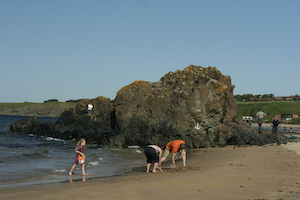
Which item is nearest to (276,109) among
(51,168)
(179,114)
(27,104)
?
(179,114)

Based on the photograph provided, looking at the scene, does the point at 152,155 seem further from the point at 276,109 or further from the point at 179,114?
the point at 276,109

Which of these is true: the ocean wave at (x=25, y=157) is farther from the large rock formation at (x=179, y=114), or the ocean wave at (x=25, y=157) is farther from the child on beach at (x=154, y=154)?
the child on beach at (x=154, y=154)

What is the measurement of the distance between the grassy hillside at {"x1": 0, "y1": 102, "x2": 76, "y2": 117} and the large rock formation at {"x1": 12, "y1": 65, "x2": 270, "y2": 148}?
448ft

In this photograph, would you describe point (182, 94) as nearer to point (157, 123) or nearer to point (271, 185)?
point (157, 123)

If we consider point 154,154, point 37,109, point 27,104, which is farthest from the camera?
point 27,104

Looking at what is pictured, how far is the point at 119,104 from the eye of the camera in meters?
28.3

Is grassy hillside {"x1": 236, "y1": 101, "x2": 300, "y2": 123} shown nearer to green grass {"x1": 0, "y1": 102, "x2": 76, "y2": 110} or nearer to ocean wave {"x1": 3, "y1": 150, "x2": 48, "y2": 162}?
green grass {"x1": 0, "y1": 102, "x2": 76, "y2": 110}

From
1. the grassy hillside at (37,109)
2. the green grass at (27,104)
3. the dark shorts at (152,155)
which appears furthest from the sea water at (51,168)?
the green grass at (27,104)

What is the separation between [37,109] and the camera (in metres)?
166

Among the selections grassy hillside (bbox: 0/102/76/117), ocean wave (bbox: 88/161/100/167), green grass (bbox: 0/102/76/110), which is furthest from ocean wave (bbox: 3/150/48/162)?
green grass (bbox: 0/102/76/110)

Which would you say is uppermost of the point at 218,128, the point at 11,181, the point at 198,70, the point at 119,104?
the point at 198,70

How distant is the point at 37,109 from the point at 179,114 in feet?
500

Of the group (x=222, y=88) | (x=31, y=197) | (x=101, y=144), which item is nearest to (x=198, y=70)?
(x=222, y=88)

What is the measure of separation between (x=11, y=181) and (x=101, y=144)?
14.6 m
